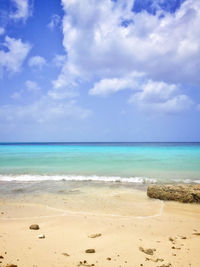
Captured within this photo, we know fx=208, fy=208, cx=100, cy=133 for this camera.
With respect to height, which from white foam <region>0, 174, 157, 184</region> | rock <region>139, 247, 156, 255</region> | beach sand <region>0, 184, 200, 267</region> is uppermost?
rock <region>139, 247, 156, 255</region>

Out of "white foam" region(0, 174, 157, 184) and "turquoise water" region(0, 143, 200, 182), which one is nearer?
"white foam" region(0, 174, 157, 184)

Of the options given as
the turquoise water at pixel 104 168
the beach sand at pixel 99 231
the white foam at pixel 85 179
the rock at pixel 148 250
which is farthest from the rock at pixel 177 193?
the rock at pixel 148 250

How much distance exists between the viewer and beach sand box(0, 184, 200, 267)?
12.3 feet

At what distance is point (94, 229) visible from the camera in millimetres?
5289

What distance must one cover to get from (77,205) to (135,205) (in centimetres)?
215

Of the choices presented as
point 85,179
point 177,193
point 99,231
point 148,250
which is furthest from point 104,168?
point 148,250

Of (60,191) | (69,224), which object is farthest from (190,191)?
(60,191)

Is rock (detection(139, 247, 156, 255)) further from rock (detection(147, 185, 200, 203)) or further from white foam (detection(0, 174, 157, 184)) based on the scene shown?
white foam (detection(0, 174, 157, 184))

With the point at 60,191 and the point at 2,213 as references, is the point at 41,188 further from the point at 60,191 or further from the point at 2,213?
the point at 2,213

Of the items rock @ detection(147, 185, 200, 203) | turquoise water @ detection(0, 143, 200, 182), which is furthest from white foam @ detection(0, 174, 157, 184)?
rock @ detection(147, 185, 200, 203)

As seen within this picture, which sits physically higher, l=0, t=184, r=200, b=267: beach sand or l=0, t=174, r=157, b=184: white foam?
l=0, t=184, r=200, b=267: beach sand

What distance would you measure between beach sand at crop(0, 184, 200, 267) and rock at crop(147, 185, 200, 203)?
36 cm

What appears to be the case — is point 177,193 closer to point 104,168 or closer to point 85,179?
point 85,179

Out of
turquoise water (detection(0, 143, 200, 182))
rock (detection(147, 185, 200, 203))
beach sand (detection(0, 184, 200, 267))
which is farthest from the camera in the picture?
turquoise water (detection(0, 143, 200, 182))
